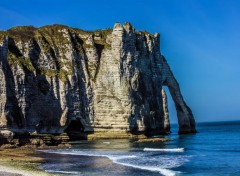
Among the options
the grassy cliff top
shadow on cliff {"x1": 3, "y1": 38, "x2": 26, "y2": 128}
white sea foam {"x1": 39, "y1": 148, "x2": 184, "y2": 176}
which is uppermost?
the grassy cliff top

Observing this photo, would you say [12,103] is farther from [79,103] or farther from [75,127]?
[75,127]

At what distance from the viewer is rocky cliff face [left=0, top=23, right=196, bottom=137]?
212 feet

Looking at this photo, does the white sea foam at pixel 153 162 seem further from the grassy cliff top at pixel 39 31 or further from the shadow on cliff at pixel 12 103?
the grassy cliff top at pixel 39 31

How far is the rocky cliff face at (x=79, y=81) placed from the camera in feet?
212

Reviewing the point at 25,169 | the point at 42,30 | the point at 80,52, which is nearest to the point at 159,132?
the point at 80,52

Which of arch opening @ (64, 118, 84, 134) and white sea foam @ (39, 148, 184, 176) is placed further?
arch opening @ (64, 118, 84, 134)

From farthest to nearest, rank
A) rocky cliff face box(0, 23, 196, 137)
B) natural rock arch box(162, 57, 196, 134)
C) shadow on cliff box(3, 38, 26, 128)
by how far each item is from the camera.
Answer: natural rock arch box(162, 57, 196, 134) < rocky cliff face box(0, 23, 196, 137) < shadow on cliff box(3, 38, 26, 128)

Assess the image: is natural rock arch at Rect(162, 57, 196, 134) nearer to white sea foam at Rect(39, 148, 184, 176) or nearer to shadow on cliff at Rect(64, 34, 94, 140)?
shadow on cliff at Rect(64, 34, 94, 140)

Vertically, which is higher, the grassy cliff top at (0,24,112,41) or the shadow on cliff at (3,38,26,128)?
the grassy cliff top at (0,24,112,41)

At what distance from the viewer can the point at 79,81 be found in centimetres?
7338

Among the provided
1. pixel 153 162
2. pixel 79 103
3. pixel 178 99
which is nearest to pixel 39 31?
pixel 79 103

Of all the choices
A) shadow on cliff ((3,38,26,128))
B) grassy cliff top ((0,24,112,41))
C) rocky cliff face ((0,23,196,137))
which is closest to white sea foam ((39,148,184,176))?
shadow on cliff ((3,38,26,128))

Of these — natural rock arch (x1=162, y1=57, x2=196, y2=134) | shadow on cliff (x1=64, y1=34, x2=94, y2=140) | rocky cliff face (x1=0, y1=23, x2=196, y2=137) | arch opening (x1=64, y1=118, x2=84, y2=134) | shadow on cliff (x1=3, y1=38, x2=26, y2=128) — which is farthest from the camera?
natural rock arch (x1=162, y1=57, x2=196, y2=134)

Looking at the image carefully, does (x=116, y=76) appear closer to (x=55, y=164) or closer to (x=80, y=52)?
(x=80, y=52)
